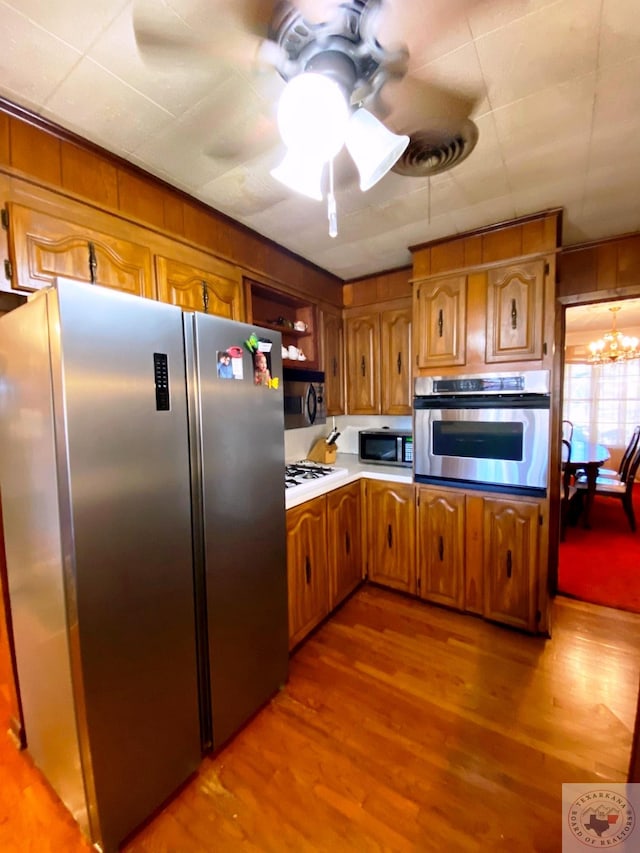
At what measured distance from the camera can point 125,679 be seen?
3.67 ft

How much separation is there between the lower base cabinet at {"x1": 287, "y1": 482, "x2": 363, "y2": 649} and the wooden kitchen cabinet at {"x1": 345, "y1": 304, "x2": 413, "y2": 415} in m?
0.70

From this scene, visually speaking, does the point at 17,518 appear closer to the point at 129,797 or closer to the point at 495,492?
the point at 129,797

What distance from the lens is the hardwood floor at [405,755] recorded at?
1183mm

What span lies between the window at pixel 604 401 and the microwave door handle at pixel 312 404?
15.7 feet

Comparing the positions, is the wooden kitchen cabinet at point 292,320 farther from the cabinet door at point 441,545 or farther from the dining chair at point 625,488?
the dining chair at point 625,488

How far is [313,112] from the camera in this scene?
33.7 inches

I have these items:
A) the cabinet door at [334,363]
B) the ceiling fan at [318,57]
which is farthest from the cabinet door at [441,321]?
the ceiling fan at [318,57]

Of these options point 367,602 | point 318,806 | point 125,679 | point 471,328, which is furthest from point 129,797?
point 471,328

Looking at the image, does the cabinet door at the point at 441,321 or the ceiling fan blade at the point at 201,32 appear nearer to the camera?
the ceiling fan blade at the point at 201,32

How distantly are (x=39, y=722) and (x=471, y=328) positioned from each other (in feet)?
9.03

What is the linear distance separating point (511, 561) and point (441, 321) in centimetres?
156

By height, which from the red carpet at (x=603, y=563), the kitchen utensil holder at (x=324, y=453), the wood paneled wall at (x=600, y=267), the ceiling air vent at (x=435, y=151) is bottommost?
the red carpet at (x=603, y=563)

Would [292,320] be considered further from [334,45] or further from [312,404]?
[334,45]

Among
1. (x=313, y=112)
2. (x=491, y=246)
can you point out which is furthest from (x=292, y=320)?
(x=313, y=112)
